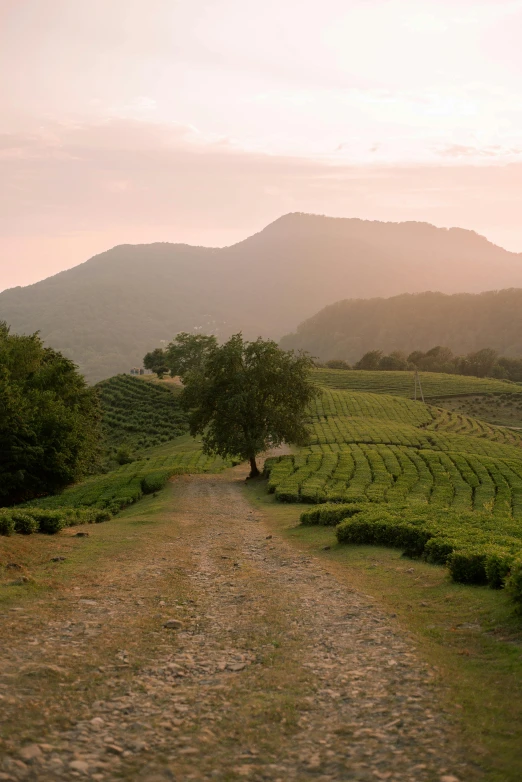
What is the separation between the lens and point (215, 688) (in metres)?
7.82

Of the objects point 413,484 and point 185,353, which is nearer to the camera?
point 413,484

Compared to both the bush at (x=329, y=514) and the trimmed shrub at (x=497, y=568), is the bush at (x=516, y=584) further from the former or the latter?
the bush at (x=329, y=514)

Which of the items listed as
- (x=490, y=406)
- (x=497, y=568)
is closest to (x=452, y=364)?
(x=490, y=406)

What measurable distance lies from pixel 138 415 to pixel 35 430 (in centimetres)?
4716

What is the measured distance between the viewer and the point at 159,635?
9.88 meters

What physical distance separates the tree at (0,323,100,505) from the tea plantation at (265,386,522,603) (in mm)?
13097

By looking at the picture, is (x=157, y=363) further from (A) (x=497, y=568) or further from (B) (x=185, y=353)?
(A) (x=497, y=568)

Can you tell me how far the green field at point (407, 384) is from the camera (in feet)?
351

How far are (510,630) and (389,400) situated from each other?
82035 mm

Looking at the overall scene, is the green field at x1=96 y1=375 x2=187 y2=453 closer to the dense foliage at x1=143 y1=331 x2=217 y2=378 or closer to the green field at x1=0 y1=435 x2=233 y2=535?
the dense foliage at x1=143 y1=331 x2=217 y2=378

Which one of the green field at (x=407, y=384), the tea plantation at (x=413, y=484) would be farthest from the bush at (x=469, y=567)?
the green field at (x=407, y=384)

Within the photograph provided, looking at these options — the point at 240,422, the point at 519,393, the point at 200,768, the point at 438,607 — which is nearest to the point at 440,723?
the point at 200,768

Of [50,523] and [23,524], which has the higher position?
[23,524]

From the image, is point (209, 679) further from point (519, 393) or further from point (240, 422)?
point (519, 393)
